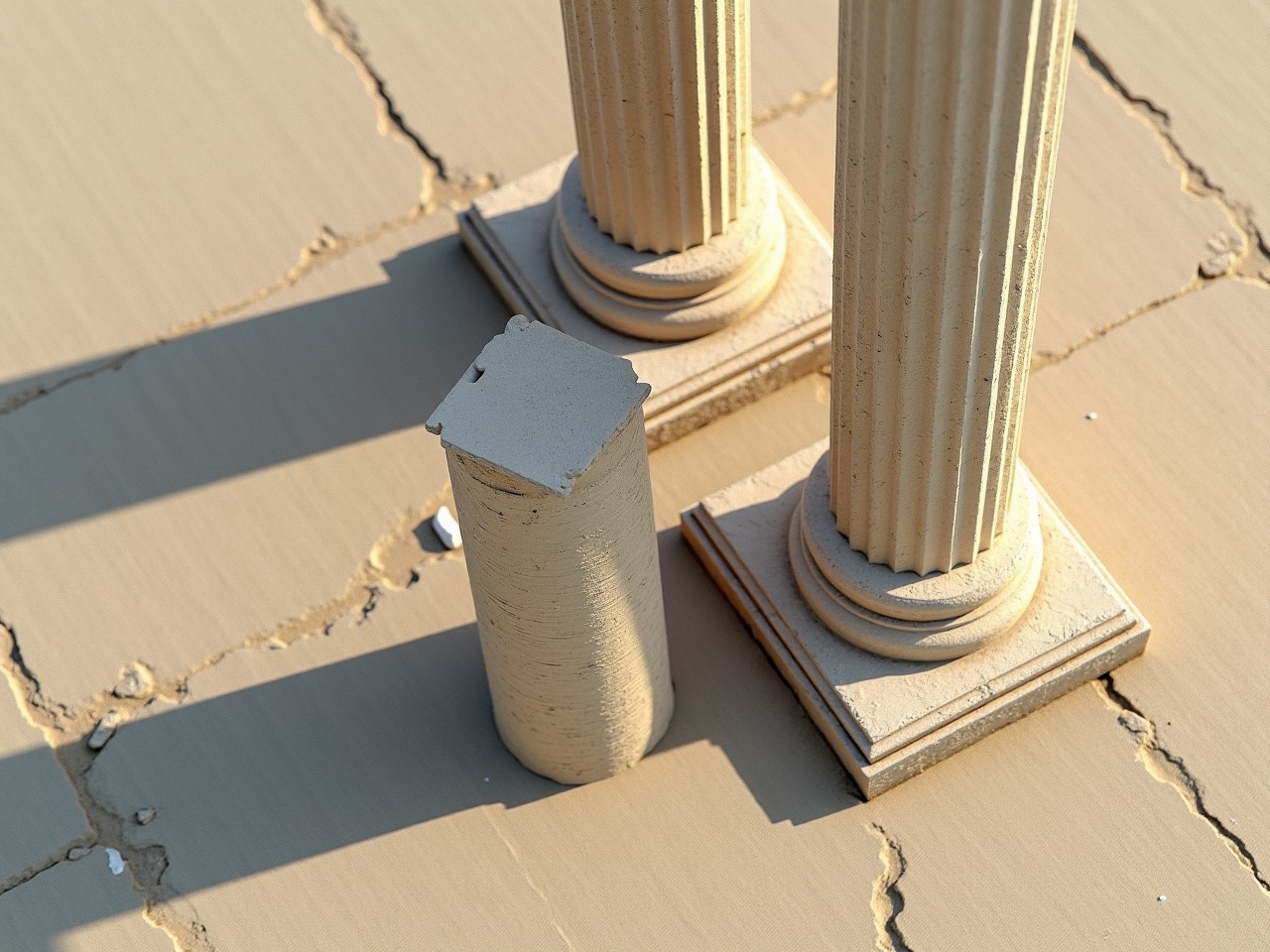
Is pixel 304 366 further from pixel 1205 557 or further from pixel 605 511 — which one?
pixel 1205 557

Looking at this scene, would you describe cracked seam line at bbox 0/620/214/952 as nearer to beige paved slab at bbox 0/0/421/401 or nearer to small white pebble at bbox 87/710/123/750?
small white pebble at bbox 87/710/123/750

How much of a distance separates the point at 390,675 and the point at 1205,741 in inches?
105

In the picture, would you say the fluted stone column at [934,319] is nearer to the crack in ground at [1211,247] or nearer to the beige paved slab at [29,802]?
the crack in ground at [1211,247]

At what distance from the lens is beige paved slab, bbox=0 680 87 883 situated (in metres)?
5.51

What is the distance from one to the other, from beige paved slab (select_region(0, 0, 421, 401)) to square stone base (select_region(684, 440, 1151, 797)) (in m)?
2.34

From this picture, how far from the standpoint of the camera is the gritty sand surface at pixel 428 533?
5.32m

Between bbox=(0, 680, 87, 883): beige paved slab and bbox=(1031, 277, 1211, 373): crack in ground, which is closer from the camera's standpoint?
bbox=(0, 680, 87, 883): beige paved slab

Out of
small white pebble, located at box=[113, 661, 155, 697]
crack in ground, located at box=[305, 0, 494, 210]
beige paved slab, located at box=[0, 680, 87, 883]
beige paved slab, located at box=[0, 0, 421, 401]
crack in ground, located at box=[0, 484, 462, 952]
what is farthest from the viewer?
crack in ground, located at box=[305, 0, 494, 210]

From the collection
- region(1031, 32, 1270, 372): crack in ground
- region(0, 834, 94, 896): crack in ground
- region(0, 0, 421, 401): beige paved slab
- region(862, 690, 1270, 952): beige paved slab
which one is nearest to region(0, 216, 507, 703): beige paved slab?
region(0, 0, 421, 401): beige paved slab

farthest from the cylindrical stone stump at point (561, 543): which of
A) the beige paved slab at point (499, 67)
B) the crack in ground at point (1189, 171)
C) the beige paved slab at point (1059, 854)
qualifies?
the crack in ground at point (1189, 171)

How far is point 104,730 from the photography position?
5695mm

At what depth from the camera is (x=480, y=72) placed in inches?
285

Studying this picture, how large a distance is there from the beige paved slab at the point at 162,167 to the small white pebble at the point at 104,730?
149 centimetres

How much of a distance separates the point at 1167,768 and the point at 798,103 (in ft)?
10.3
